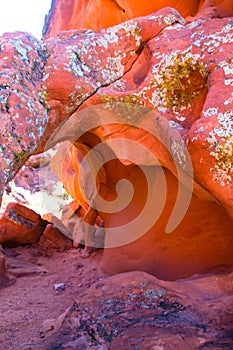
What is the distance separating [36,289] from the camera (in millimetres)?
5758

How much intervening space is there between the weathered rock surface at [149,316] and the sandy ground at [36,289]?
582 mm

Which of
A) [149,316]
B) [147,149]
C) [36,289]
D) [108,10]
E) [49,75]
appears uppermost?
[108,10]

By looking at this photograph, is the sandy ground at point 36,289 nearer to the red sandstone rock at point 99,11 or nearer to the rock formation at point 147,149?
the rock formation at point 147,149

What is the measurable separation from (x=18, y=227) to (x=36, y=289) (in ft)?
11.5

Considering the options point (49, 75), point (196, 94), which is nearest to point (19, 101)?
point (49, 75)

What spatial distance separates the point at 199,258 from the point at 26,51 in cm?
366

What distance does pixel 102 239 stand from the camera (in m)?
8.34

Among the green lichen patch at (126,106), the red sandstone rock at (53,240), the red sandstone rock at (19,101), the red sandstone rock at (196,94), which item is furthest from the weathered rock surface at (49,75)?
the red sandstone rock at (53,240)

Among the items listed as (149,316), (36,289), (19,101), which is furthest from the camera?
(36,289)

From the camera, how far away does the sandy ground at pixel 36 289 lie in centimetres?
393

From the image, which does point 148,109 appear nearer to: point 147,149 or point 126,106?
point 126,106

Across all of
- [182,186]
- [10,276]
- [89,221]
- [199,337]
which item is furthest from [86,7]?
[199,337]

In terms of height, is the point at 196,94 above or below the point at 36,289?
above

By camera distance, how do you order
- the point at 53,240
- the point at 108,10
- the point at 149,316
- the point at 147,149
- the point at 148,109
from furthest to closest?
the point at 53,240 → the point at 108,10 → the point at 147,149 → the point at 148,109 → the point at 149,316
